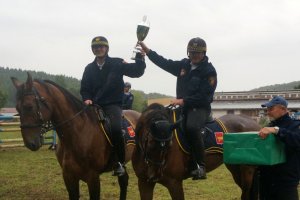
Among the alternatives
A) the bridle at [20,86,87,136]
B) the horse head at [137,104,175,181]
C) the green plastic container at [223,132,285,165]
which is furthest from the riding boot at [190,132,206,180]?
the bridle at [20,86,87,136]

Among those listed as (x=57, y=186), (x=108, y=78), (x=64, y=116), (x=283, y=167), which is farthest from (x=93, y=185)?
(x=57, y=186)

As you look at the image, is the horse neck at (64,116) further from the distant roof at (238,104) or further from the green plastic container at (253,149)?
the distant roof at (238,104)

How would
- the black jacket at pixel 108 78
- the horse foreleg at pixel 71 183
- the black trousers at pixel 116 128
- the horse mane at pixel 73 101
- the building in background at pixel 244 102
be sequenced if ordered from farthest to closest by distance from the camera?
1. the building in background at pixel 244 102
2. the black jacket at pixel 108 78
3. the black trousers at pixel 116 128
4. the horse mane at pixel 73 101
5. the horse foreleg at pixel 71 183

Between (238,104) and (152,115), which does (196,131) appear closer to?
(152,115)

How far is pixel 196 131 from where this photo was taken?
197 inches

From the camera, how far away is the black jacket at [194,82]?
5129 millimetres

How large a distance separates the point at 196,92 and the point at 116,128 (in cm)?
137

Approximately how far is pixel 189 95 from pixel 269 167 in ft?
5.24

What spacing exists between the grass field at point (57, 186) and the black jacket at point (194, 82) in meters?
3.11

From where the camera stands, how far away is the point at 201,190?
27.7 ft

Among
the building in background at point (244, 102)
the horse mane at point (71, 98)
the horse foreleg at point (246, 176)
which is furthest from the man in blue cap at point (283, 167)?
the building in background at point (244, 102)

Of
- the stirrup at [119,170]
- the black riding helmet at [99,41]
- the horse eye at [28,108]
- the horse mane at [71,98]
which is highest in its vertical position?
the black riding helmet at [99,41]

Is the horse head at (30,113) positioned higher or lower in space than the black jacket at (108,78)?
lower

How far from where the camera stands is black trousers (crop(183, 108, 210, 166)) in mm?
4996
